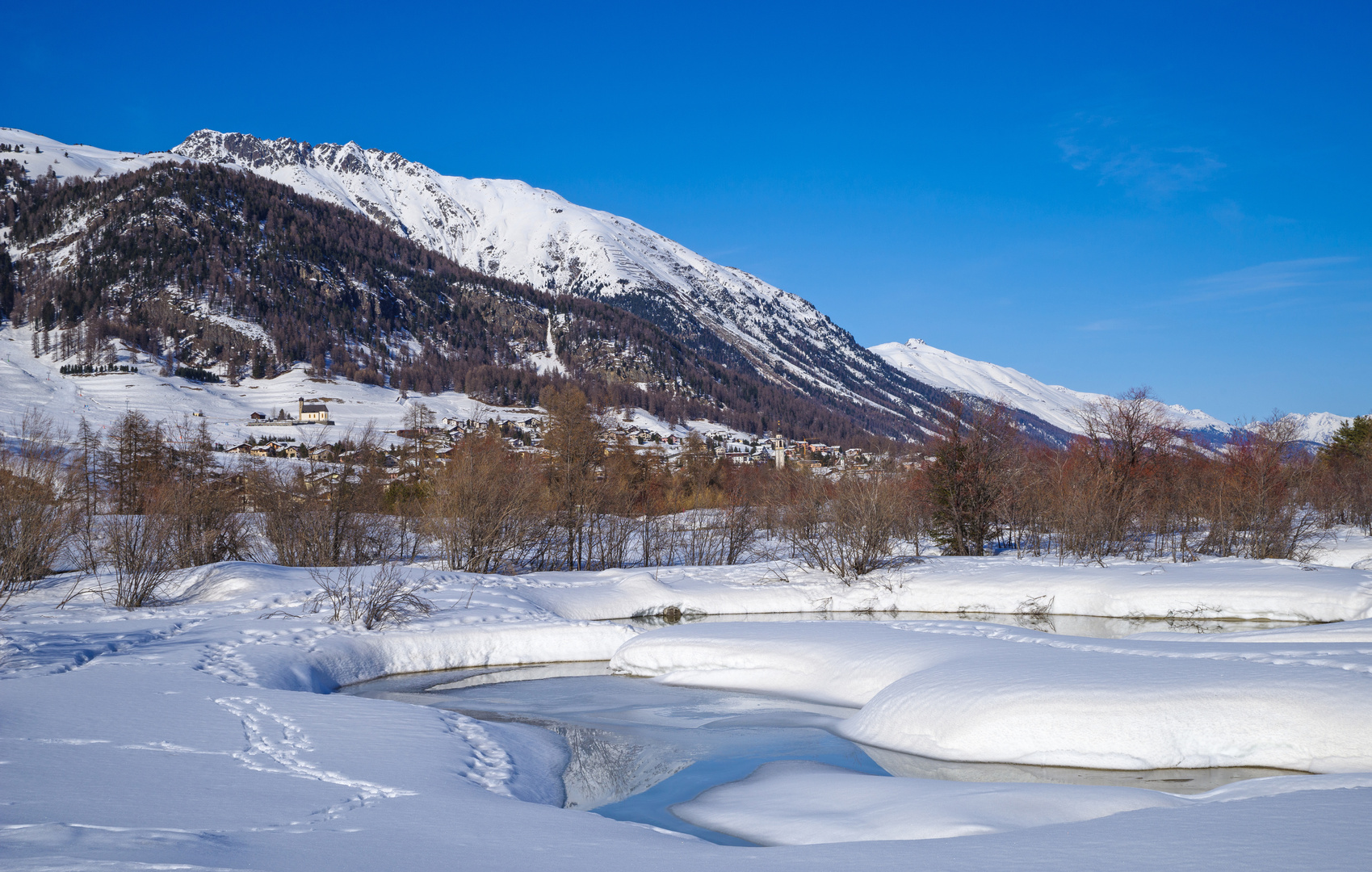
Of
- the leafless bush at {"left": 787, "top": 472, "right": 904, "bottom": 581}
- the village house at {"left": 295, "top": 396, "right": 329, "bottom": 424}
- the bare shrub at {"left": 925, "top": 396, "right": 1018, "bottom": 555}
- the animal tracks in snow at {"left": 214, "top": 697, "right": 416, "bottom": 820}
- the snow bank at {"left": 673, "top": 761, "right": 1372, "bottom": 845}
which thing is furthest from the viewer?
the village house at {"left": 295, "top": 396, "right": 329, "bottom": 424}

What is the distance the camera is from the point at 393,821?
23.4 feet

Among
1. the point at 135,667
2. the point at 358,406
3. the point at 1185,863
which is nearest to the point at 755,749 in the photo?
the point at 1185,863

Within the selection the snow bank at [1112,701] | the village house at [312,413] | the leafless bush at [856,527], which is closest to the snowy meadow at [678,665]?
the snow bank at [1112,701]

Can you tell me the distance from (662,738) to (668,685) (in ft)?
14.9

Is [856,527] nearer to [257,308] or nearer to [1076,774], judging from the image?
[1076,774]

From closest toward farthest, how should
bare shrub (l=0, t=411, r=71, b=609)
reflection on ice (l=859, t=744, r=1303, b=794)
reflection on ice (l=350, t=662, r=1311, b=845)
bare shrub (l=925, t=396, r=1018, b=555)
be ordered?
1. reflection on ice (l=859, t=744, r=1303, b=794)
2. reflection on ice (l=350, t=662, r=1311, b=845)
3. bare shrub (l=0, t=411, r=71, b=609)
4. bare shrub (l=925, t=396, r=1018, b=555)

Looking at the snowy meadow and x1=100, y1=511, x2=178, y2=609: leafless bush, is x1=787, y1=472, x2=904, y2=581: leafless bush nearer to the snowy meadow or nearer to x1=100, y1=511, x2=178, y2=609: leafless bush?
the snowy meadow

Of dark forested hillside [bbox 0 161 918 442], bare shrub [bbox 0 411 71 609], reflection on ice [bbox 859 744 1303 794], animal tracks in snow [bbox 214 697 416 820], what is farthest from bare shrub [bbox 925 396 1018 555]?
dark forested hillside [bbox 0 161 918 442]

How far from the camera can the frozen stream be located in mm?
10203

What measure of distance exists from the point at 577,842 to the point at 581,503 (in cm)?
3177

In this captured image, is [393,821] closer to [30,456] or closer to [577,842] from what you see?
[577,842]

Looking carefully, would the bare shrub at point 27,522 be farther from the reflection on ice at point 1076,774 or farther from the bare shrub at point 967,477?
the bare shrub at point 967,477

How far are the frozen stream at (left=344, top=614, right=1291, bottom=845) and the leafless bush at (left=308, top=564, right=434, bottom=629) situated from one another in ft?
8.03

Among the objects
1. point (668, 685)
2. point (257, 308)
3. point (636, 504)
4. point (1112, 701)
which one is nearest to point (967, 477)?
point (636, 504)
